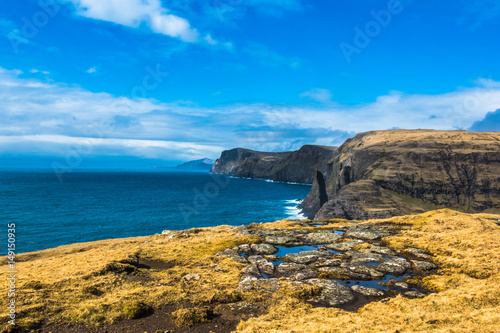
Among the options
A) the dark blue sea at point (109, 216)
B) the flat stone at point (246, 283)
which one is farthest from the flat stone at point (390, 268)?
the dark blue sea at point (109, 216)

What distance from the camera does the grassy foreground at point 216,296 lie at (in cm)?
1121

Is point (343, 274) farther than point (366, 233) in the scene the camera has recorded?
No

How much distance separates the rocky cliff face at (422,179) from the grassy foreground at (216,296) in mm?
65410

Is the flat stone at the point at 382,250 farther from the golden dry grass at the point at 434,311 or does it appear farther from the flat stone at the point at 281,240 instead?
the flat stone at the point at 281,240

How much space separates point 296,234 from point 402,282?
1325cm

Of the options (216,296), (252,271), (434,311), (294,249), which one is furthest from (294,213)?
(434,311)

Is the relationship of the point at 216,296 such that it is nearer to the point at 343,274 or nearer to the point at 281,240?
the point at 343,274

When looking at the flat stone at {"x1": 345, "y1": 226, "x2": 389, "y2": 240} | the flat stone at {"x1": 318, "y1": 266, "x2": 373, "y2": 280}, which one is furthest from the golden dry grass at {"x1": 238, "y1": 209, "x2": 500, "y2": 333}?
the flat stone at {"x1": 345, "y1": 226, "x2": 389, "y2": 240}

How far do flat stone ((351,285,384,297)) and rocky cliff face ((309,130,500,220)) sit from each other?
68.0 m

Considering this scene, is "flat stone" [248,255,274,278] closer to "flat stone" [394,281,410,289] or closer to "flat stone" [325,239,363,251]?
"flat stone" [325,239,363,251]

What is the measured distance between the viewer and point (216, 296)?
1406 cm

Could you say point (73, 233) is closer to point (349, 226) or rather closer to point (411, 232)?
point (349, 226)

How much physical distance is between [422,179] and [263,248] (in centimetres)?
9984

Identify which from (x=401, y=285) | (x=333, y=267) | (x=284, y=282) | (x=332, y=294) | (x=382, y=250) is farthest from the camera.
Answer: (x=382, y=250)
